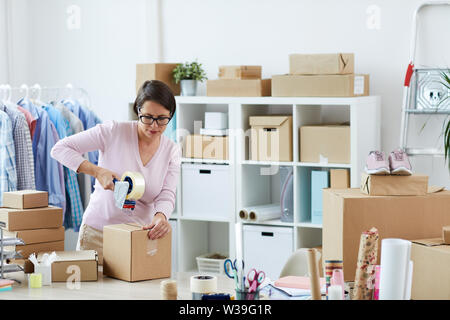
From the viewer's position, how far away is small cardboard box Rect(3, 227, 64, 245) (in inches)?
112

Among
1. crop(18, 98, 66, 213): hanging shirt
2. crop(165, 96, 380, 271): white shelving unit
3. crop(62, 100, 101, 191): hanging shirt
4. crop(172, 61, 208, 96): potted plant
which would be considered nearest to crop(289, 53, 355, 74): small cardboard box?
crop(165, 96, 380, 271): white shelving unit

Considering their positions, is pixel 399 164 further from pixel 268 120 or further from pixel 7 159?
pixel 7 159

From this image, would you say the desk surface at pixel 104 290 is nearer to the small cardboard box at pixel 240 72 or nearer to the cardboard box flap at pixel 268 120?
the cardboard box flap at pixel 268 120

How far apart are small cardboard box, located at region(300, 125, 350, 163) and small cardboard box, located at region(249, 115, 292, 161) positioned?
93 mm

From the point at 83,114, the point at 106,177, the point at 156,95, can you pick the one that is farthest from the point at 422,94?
the point at 83,114

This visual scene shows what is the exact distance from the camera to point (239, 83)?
14.3ft

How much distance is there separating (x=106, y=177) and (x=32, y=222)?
1.16 feet

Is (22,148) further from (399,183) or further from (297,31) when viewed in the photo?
(399,183)

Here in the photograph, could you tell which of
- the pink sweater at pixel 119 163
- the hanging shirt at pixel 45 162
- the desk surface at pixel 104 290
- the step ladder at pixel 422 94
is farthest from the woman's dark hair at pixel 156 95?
the step ladder at pixel 422 94

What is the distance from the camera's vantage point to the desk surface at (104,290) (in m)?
2.45

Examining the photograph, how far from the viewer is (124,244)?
8.79 ft

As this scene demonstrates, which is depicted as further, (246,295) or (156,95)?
→ (156,95)

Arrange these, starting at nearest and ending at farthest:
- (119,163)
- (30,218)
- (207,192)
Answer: (30,218) < (119,163) < (207,192)
